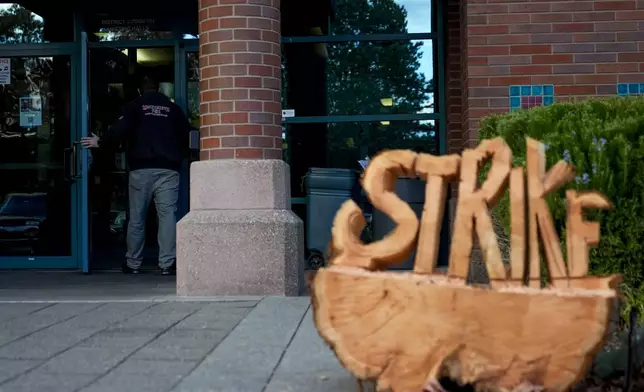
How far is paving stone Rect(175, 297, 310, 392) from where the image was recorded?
3656 mm

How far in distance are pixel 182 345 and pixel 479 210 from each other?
2.09 m

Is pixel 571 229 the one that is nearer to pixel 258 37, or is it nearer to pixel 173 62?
pixel 258 37

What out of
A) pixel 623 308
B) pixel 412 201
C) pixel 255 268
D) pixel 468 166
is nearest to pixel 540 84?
pixel 412 201

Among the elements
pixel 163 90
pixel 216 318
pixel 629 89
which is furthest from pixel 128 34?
pixel 629 89

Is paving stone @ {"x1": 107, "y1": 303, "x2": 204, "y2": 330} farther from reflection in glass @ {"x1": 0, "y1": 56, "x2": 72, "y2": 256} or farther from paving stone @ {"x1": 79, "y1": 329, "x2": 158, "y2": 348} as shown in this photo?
reflection in glass @ {"x1": 0, "y1": 56, "x2": 72, "y2": 256}

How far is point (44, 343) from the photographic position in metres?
4.61

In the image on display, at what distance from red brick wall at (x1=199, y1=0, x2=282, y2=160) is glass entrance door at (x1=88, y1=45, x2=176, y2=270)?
8.92 feet

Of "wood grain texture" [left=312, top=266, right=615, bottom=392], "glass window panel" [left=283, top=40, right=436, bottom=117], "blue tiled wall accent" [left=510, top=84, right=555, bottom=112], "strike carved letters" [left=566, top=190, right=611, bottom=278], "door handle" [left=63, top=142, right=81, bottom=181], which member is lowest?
"wood grain texture" [left=312, top=266, right=615, bottom=392]

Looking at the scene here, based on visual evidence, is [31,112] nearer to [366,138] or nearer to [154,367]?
[366,138]

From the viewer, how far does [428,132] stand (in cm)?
891

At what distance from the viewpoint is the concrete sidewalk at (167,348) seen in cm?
370

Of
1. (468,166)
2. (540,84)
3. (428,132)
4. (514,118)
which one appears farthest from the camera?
(428,132)

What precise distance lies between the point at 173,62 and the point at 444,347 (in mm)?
6735

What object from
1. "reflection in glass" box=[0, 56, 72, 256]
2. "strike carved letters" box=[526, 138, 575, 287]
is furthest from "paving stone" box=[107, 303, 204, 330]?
"reflection in glass" box=[0, 56, 72, 256]
